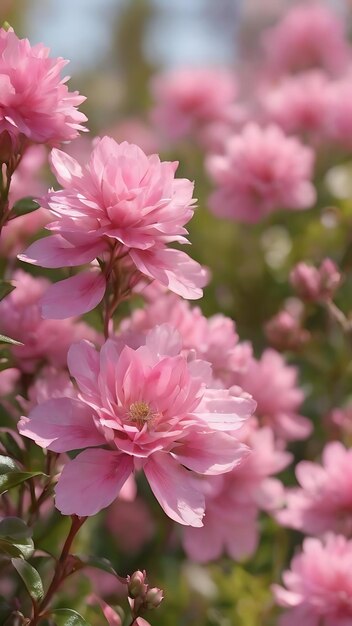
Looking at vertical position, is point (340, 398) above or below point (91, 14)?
above

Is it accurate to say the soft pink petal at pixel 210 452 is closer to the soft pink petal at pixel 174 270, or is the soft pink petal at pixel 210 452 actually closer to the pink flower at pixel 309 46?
the soft pink petal at pixel 174 270

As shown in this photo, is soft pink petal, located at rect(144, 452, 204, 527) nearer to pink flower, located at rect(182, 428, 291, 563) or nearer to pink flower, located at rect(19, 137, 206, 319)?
pink flower, located at rect(19, 137, 206, 319)

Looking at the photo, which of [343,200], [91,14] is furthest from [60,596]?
[91,14]

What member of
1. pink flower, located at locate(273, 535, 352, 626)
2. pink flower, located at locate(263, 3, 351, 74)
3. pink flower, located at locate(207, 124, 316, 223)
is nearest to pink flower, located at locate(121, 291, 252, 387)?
pink flower, located at locate(273, 535, 352, 626)

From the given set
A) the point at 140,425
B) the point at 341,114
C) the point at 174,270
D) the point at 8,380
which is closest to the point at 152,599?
the point at 140,425

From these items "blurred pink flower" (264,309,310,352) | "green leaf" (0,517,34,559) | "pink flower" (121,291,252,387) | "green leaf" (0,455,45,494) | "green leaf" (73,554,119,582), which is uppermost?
"pink flower" (121,291,252,387)

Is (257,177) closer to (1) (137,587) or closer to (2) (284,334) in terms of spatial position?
(2) (284,334)

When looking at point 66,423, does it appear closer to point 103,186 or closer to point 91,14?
point 103,186
